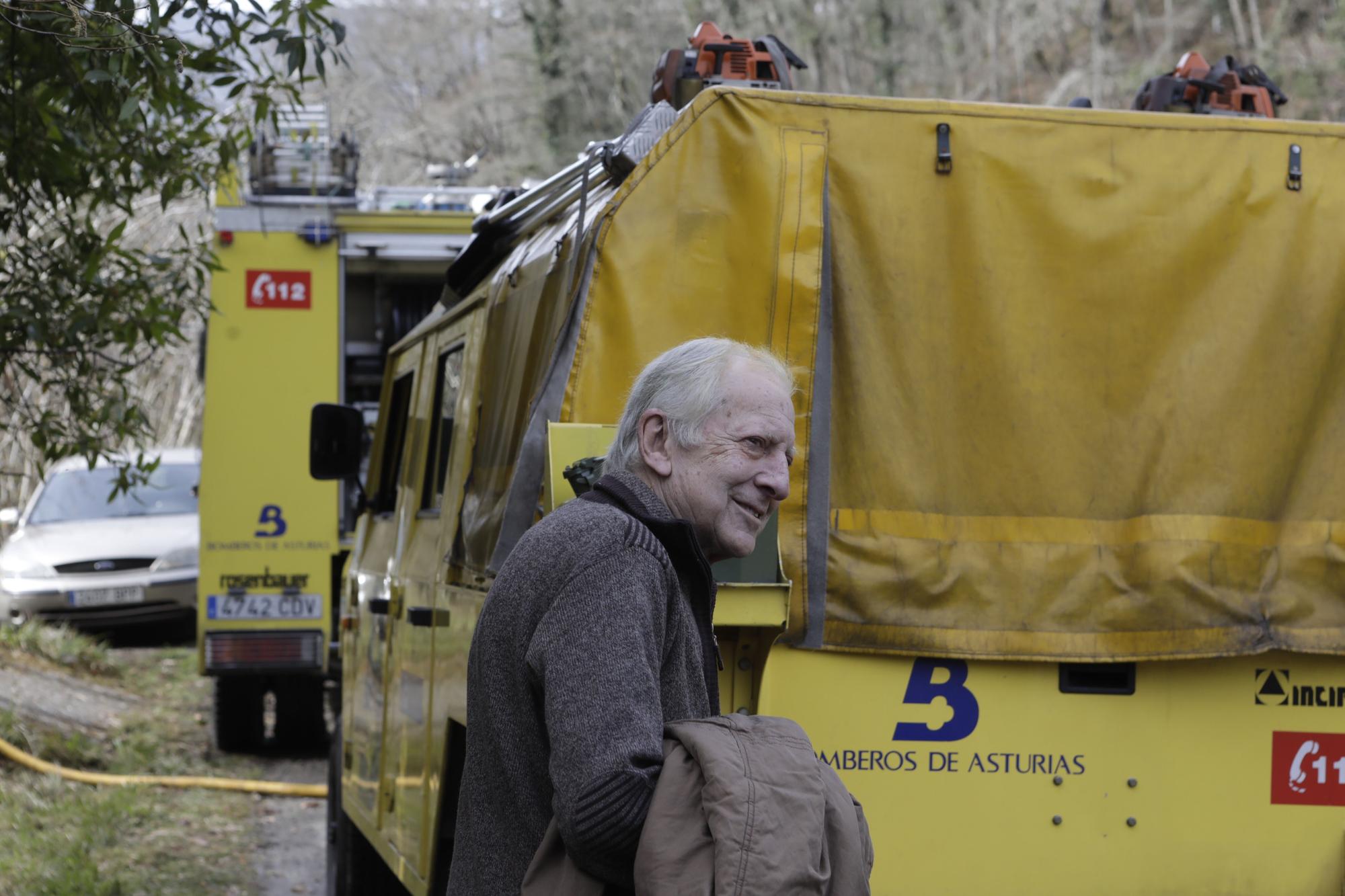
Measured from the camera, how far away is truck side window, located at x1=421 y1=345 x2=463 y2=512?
4.86 meters

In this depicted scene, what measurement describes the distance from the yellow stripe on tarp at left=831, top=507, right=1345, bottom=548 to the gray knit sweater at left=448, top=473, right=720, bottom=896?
1.23 m

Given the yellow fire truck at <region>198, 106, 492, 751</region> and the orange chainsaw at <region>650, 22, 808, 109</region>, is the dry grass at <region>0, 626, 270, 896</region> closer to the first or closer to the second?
the yellow fire truck at <region>198, 106, 492, 751</region>

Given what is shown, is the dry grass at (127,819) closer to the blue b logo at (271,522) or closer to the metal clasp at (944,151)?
the blue b logo at (271,522)

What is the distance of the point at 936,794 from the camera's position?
3514mm

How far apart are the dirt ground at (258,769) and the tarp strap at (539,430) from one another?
468 cm

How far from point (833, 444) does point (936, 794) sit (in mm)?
763

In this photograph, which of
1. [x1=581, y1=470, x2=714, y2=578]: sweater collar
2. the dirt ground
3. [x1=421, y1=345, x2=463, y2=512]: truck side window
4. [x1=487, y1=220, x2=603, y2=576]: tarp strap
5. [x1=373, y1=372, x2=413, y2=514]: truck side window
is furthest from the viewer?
the dirt ground

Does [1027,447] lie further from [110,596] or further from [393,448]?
[110,596]

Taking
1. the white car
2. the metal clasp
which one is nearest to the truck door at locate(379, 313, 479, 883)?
the metal clasp

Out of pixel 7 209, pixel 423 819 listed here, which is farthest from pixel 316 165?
pixel 423 819

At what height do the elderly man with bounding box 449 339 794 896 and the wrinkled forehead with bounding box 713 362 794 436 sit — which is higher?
the wrinkled forehead with bounding box 713 362 794 436

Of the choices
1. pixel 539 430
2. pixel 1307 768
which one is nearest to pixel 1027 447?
pixel 1307 768

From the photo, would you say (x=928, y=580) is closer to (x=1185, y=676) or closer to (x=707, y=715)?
(x=1185, y=676)

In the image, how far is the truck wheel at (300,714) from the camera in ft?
35.1
